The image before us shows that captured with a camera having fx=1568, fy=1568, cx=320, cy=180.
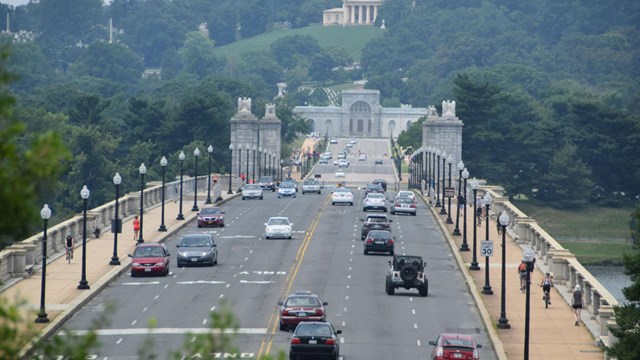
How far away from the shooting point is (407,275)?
52625 millimetres

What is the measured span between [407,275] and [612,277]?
209 feet

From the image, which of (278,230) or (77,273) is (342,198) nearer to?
(278,230)

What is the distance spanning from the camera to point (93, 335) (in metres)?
13.1

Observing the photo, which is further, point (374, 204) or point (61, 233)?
point (374, 204)

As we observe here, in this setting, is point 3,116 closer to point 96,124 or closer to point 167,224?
point 167,224

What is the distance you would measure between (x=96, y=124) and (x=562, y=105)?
186 feet

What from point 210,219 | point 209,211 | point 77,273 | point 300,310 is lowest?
point 77,273

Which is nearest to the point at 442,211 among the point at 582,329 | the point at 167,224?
the point at 167,224

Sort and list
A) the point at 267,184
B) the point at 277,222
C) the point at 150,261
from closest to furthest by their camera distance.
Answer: the point at 150,261 < the point at 277,222 < the point at 267,184

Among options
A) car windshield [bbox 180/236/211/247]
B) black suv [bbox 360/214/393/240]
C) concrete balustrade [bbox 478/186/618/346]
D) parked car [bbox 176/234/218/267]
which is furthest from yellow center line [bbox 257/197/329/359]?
concrete balustrade [bbox 478/186/618/346]

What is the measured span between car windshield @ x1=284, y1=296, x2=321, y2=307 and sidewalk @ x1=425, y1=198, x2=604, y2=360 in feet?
16.7

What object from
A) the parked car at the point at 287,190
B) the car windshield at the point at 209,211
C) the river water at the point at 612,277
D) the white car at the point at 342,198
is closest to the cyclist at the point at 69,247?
the car windshield at the point at 209,211

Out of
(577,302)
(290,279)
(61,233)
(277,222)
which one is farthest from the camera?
(277,222)

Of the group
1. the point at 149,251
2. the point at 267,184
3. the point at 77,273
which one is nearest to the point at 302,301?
the point at 149,251
